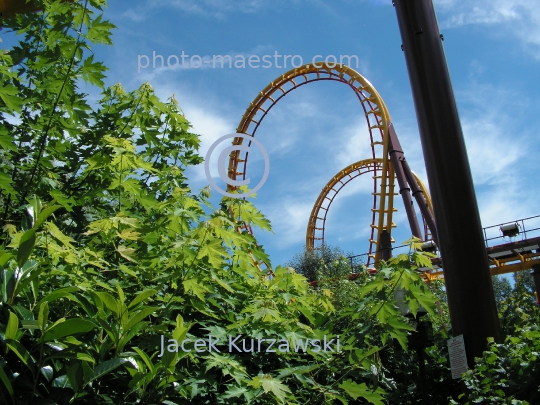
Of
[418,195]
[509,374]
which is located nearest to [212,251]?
[509,374]

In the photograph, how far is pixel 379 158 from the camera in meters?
22.6

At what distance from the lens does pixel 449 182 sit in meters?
3.54

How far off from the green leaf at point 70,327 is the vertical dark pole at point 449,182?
2301 millimetres

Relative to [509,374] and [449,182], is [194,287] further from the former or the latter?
[449,182]

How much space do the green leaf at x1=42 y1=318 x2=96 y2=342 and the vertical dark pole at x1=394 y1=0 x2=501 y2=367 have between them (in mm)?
2301

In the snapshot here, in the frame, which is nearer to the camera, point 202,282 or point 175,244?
point 175,244

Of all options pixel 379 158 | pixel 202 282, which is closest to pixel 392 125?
pixel 379 158

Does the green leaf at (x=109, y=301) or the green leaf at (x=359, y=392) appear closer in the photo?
the green leaf at (x=109, y=301)

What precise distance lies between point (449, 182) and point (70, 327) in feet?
8.42

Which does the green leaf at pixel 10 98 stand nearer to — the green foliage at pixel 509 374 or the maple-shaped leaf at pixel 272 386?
the maple-shaped leaf at pixel 272 386

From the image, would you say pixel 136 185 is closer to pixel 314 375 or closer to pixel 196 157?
pixel 196 157

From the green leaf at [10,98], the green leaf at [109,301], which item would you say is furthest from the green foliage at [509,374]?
the green leaf at [10,98]

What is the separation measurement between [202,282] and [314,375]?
2.35ft

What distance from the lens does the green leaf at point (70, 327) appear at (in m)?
1.79
